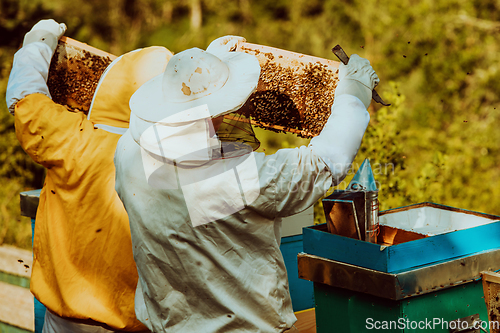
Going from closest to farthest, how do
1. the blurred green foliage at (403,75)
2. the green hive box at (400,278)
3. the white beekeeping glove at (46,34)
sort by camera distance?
1. the green hive box at (400,278)
2. the white beekeeping glove at (46,34)
3. the blurred green foliage at (403,75)

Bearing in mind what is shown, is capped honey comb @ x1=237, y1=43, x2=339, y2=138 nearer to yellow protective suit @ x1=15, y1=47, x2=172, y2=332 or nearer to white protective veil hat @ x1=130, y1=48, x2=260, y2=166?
yellow protective suit @ x1=15, y1=47, x2=172, y2=332

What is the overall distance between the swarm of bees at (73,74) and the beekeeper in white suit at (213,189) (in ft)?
3.02

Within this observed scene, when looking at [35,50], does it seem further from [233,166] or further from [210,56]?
[233,166]

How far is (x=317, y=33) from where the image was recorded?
9602 mm

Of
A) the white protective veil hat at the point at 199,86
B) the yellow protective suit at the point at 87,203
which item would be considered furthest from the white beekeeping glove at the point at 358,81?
the yellow protective suit at the point at 87,203

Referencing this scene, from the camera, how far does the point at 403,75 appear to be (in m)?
8.41

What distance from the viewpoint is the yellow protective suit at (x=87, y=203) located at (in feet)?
6.55

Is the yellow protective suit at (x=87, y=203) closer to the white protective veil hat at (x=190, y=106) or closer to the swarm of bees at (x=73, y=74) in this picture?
the swarm of bees at (x=73, y=74)

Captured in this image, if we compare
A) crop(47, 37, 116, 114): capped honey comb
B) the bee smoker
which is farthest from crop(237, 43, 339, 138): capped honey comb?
crop(47, 37, 116, 114): capped honey comb

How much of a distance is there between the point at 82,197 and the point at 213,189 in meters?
0.85

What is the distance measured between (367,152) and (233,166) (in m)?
2.46

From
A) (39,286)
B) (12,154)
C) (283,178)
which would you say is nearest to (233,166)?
(283,178)

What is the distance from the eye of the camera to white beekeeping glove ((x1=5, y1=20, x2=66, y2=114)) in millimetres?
2078

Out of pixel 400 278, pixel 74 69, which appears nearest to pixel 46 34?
pixel 74 69
